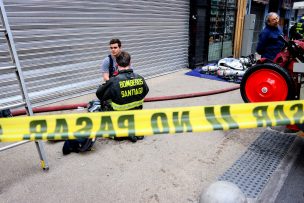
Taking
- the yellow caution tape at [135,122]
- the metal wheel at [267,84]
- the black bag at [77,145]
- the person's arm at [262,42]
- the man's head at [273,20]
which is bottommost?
the black bag at [77,145]

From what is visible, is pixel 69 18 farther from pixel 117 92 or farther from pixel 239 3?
pixel 239 3

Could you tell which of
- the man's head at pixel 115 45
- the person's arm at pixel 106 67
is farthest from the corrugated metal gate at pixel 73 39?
the man's head at pixel 115 45

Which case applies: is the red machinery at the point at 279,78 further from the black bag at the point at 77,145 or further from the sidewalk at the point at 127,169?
the black bag at the point at 77,145

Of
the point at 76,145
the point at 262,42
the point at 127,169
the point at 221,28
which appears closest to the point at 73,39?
the point at 76,145

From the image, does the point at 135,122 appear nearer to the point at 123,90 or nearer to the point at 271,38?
the point at 123,90

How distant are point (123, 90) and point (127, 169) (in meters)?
1.07

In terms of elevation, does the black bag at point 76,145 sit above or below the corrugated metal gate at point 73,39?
below

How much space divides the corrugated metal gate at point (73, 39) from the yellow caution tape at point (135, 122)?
9.91ft

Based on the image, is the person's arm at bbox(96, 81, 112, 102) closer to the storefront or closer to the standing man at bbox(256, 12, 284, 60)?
the standing man at bbox(256, 12, 284, 60)

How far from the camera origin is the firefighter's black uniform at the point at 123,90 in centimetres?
348

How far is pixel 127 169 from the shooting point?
123 inches

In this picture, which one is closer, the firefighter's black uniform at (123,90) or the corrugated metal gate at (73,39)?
the firefighter's black uniform at (123,90)

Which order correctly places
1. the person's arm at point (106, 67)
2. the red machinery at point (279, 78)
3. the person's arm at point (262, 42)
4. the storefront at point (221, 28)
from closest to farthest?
the red machinery at point (279, 78), the person's arm at point (106, 67), the person's arm at point (262, 42), the storefront at point (221, 28)

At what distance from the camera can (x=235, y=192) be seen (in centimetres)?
196
